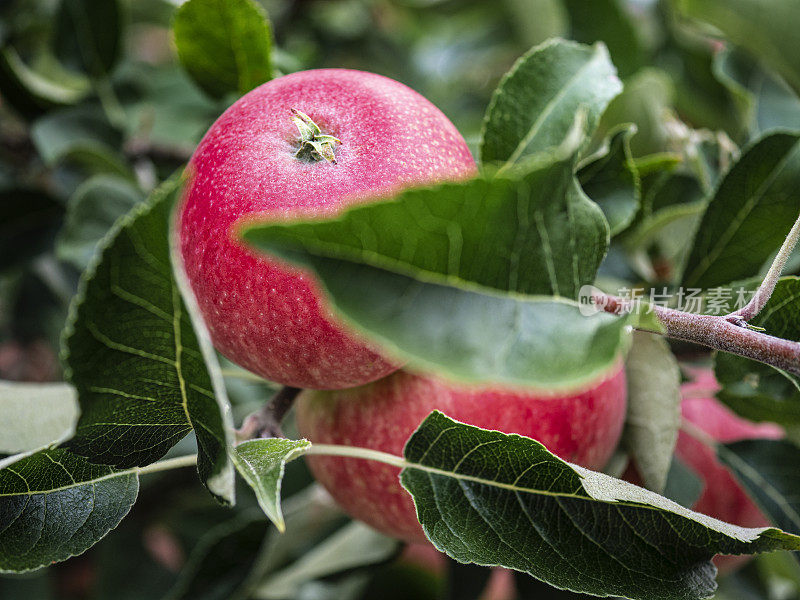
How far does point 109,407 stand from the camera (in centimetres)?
44

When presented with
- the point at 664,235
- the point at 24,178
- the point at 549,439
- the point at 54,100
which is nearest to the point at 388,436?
the point at 549,439

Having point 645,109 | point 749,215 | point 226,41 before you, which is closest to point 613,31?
point 645,109

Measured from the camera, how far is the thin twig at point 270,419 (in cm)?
56

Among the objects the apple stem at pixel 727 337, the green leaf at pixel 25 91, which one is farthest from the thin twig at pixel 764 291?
the green leaf at pixel 25 91

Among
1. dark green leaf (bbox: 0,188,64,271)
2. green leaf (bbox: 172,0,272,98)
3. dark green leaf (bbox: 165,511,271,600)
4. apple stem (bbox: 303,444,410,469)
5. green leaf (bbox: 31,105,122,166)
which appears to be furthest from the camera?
dark green leaf (bbox: 0,188,64,271)

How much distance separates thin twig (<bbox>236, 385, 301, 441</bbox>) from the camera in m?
0.56

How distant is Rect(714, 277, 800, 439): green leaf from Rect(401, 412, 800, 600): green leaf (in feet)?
0.40

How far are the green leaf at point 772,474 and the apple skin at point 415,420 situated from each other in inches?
6.9

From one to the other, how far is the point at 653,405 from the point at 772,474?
0.18 m

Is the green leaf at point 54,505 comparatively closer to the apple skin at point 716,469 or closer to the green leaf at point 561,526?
the green leaf at point 561,526

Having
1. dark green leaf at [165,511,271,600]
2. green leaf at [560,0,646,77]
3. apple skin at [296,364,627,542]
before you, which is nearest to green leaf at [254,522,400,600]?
dark green leaf at [165,511,271,600]

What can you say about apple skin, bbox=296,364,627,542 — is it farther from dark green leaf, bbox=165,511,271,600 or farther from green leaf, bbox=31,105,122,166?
green leaf, bbox=31,105,122,166

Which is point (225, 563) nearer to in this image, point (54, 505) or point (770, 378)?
point (54, 505)

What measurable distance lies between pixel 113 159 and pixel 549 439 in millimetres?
631
